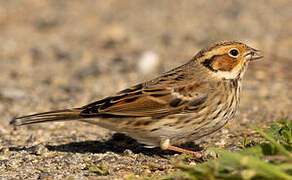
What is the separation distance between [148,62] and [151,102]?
12.1 ft

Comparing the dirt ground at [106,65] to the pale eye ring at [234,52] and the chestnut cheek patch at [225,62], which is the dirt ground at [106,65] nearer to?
the chestnut cheek patch at [225,62]

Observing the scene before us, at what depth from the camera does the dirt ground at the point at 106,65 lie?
4.79 metres

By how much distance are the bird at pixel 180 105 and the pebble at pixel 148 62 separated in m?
3.19

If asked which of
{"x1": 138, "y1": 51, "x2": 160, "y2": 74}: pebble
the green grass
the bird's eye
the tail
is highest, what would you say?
{"x1": 138, "y1": 51, "x2": 160, "y2": 74}: pebble

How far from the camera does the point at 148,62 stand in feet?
28.2

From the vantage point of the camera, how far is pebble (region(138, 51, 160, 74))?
8.44 metres

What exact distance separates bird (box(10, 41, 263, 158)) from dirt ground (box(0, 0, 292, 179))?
26cm

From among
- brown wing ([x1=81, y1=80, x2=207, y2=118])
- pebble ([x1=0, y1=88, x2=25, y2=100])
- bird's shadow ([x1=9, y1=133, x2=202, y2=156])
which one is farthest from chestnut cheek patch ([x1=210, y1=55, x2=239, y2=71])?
pebble ([x1=0, y1=88, x2=25, y2=100])

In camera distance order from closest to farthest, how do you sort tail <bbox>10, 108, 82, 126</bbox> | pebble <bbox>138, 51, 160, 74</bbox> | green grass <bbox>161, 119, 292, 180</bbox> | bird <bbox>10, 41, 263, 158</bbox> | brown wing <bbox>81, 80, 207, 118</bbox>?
green grass <bbox>161, 119, 292, 180</bbox>, bird <bbox>10, 41, 263, 158</bbox>, brown wing <bbox>81, 80, 207, 118</bbox>, tail <bbox>10, 108, 82, 126</bbox>, pebble <bbox>138, 51, 160, 74</bbox>

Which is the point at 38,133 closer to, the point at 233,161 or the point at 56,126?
the point at 56,126

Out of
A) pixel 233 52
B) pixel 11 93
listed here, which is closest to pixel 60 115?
pixel 233 52

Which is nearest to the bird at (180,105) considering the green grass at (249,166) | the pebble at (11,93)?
the green grass at (249,166)

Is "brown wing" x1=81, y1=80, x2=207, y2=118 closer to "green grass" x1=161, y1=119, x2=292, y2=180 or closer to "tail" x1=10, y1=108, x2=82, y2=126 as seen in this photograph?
"tail" x1=10, y1=108, x2=82, y2=126

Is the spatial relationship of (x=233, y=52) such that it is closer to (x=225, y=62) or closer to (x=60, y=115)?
(x=225, y=62)
